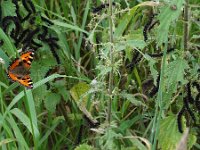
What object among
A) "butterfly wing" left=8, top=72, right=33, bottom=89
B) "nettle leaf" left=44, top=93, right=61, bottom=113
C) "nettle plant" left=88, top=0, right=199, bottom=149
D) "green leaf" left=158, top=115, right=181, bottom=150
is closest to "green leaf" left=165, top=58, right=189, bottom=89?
"nettle plant" left=88, top=0, right=199, bottom=149

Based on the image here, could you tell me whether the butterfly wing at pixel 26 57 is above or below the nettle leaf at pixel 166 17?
below

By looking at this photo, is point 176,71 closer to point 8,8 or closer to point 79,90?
point 79,90

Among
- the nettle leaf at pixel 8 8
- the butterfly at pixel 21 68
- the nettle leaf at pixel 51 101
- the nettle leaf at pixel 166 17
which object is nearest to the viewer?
the nettle leaf at pixel 166 17

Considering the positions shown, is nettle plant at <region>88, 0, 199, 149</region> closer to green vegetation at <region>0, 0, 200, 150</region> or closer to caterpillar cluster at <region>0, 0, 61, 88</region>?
green vegetation at <region>0, 0, 200, 150</region>

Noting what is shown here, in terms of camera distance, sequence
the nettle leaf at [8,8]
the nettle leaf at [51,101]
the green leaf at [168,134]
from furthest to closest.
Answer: the nettle leaf at [51,101], the nettle leaf at [8,8], the green leaf at [168,134]

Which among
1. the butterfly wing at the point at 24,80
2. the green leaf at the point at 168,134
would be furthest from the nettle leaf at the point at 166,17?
the green leaf at the point at 168,134

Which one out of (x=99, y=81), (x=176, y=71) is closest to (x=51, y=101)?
(x=99, y=81)

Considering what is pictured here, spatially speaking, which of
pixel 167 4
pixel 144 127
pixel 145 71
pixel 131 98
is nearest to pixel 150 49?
pixel 145 71

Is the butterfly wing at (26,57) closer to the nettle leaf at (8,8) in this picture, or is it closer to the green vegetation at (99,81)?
the green vegetation at (99,81)
